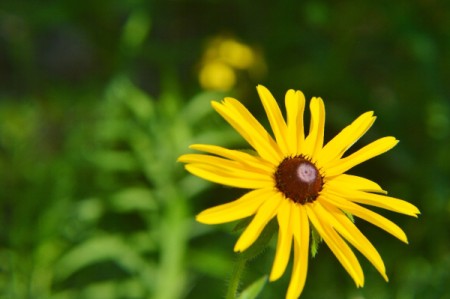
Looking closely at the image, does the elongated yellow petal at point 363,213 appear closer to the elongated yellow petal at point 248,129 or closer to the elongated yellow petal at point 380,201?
the elongated yellow petal at point 380,201

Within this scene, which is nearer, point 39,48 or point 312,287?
point 312,287

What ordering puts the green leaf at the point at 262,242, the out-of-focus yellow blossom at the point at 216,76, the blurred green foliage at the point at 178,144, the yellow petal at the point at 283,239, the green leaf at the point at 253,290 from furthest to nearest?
the out-of-focus yellow blossom at the point at 216,76 < the blurred green foliage at the point at 178,144 < the green leaf at the point at 253,290 < the green leaf at the point at 262,242 < the yellow petal at the point at 283,239

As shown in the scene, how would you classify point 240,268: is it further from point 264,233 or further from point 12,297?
point 12,297

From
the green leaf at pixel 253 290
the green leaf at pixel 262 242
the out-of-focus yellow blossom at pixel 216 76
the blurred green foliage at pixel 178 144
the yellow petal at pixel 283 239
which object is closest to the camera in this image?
the yellow petal at pixel 283 239

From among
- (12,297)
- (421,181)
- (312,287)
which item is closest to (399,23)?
(421,181)

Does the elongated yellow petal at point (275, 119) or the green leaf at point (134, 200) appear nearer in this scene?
the elongated yellow petal at point (275, 119)

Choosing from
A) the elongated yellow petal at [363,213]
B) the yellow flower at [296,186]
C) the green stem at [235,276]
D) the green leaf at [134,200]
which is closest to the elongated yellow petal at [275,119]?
the yellow flower at [296,186]

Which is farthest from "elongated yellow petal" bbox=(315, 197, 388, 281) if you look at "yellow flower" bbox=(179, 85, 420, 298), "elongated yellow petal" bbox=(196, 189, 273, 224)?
"elongated yellow petal" bbox=(196, 189, 273, 224)

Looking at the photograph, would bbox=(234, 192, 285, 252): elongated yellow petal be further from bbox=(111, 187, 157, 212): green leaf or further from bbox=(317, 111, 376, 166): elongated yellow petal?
bbox=(111, 187, 157, 212): green leaf
